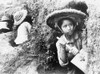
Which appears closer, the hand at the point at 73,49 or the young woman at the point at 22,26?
the hand at the point at 73,49

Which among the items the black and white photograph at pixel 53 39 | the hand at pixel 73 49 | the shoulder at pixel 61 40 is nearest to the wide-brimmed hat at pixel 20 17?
the black and white photograph at pixel 53 39

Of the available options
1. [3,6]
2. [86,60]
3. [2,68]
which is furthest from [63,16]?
[3,6]

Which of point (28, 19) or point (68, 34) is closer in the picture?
point (68, 34)

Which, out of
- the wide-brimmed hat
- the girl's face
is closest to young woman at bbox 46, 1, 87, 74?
the girl's face

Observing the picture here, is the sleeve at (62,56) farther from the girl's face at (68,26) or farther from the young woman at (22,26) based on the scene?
the young woman at (22,26)

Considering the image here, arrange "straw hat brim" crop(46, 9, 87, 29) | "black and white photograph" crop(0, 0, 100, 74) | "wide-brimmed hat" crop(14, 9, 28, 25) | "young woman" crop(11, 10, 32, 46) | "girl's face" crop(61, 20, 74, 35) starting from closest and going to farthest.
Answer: "black and white photograph" crop(0, 0, 100, 74) → "straw hat brim" crop(46, 9, 87, 29) → "girl's face" crop(61, 20, 74, 35) → "young woman" crop(11, 10, 32, 46) → "wide-brimmed hat" crop(14, 9, 28, 25)

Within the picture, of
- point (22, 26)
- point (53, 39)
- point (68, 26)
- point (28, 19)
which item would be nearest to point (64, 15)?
point (68, 26)

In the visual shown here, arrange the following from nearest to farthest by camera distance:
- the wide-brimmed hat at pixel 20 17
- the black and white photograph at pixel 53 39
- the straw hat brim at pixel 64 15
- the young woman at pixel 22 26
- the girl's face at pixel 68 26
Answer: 1. the black and white photograph at pixel 53 39
2. the straw hat brim at pixel 64 15
3. the girl's face at pixel 68 26
4. the young woman at pixel 22 26
5. the wide-brimmed hat at pixel 20 17

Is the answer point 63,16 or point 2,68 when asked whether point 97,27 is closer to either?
point 63,16

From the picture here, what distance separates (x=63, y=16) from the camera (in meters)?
3.52

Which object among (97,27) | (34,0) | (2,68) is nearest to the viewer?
(97,27)

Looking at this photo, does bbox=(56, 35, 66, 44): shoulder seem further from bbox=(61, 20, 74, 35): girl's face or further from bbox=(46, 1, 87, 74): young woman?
bbox=(61, 20, 74, 35): girl's face

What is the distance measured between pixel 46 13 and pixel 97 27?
983 mm

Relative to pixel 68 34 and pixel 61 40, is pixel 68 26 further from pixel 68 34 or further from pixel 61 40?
pixel 61 40
